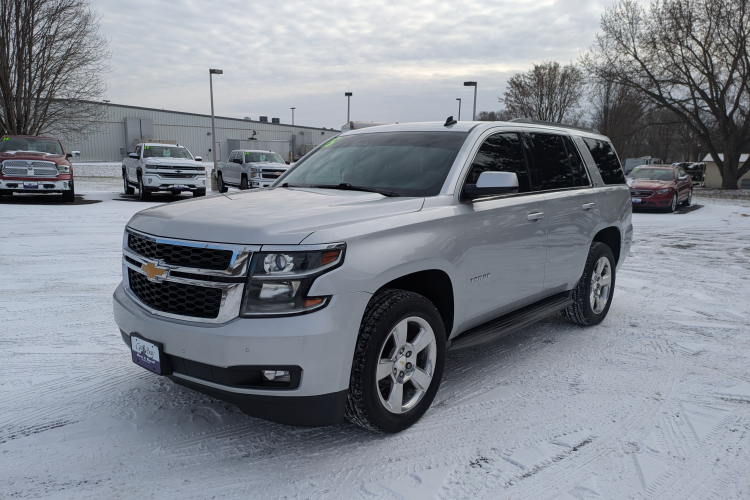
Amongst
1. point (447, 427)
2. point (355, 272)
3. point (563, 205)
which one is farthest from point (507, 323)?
point (355, 272)

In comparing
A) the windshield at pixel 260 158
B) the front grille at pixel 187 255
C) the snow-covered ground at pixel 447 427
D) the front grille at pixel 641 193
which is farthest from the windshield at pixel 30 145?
the front grille at pixel 641 193

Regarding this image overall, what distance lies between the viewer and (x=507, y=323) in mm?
4059

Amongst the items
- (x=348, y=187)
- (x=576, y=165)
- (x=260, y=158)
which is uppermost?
(x=576, y=165)

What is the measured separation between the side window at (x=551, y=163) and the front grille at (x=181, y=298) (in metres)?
2.83

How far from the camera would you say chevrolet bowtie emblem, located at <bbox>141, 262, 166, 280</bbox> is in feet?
9.62

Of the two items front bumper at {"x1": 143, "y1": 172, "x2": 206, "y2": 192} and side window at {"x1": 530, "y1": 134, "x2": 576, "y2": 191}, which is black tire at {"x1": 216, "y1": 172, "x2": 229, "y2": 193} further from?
side window at {"x1": 530, "y1": 134, "x2": 576, "y2": 191}

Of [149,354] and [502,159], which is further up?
[502,159]

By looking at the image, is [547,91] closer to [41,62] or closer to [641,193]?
[641,193]

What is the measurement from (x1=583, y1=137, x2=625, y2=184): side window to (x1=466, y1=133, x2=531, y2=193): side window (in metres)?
1.42

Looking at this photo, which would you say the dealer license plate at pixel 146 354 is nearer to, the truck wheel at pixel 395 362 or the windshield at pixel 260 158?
the truck wheel at pixel 395 362

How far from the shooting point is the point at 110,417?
3391mm

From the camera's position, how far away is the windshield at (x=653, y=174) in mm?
19469

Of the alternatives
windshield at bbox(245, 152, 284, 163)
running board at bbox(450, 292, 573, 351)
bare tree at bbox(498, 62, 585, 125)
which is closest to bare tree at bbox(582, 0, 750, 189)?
bare tree at bbox(498, 62, 585, 125)

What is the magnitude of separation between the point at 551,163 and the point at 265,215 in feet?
9.07
